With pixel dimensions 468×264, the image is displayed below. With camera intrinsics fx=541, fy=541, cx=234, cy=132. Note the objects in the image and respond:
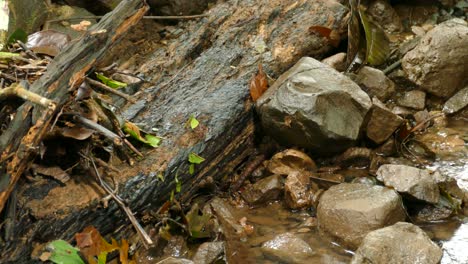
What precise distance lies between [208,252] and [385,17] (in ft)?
13.8

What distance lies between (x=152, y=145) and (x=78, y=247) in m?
0.93

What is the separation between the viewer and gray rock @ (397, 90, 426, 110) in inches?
203

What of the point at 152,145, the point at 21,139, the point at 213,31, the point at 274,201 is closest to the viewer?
the point at 21,139

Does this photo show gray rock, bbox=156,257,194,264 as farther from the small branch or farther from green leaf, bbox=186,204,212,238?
the small branch

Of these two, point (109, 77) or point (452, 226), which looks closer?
point (452, 226)

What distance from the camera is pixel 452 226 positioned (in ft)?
12.5

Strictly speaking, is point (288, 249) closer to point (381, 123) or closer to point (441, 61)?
point (381, 123)

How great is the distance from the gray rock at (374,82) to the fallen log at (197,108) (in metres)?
0.52

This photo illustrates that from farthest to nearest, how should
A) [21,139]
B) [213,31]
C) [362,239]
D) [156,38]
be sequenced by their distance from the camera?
[156,38] → [213,31] → [362,239] → [21,139]

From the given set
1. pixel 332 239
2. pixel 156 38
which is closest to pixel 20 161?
pixel 332 239

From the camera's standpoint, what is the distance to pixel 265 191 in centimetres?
422

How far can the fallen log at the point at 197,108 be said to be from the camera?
335 centimetres

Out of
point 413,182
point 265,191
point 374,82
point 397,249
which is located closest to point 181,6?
point 374,82

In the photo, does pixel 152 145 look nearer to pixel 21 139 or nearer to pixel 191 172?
pixel 191 172
